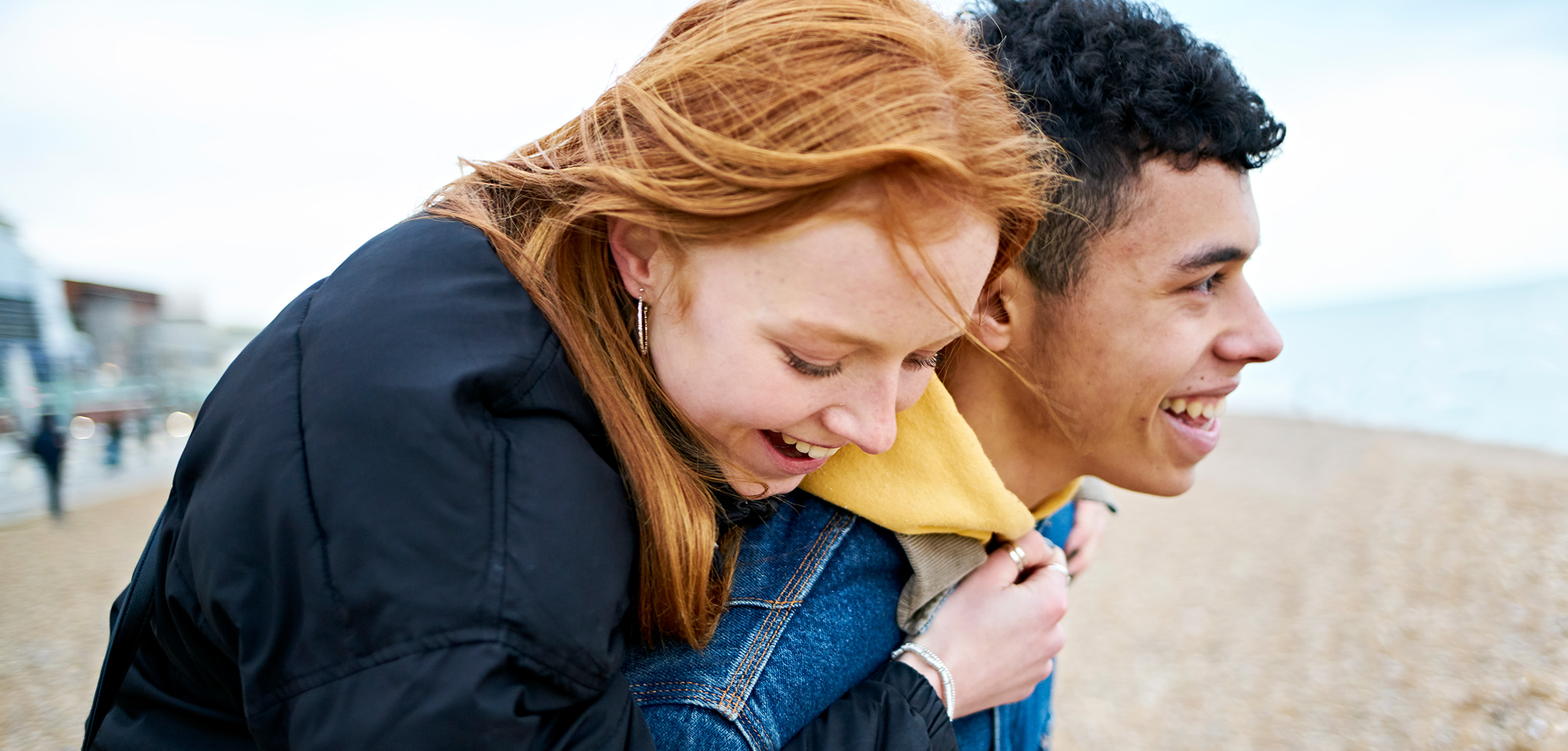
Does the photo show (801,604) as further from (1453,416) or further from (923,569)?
(1453,416)

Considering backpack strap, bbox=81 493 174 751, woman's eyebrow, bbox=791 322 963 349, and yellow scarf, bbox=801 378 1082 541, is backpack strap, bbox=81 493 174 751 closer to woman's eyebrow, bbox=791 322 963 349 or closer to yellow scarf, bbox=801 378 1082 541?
woman's eyebrow, bbox=791 322 963 349

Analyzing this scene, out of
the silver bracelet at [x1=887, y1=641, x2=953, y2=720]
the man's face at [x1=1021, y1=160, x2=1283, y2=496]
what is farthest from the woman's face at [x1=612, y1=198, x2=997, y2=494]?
the man's face at [x1=1021, y1=160, x2=1283, y2=496]

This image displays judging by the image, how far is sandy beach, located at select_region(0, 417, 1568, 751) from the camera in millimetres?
8406

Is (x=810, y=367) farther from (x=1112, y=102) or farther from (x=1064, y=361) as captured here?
(x=1112, y=102)

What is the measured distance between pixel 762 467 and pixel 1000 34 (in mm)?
1274

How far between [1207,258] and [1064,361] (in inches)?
15.7

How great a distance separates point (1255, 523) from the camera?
55.9 ft

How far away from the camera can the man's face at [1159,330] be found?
2.01m

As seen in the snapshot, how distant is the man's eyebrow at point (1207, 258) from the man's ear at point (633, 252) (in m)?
1.27

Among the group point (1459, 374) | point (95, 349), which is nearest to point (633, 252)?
point (95, 349)

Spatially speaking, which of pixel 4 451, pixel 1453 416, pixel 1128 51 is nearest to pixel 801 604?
pixel 1128 51

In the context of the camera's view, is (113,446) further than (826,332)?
Yes

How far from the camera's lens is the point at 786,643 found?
1.75m

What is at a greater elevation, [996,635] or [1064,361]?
[1064,361]
